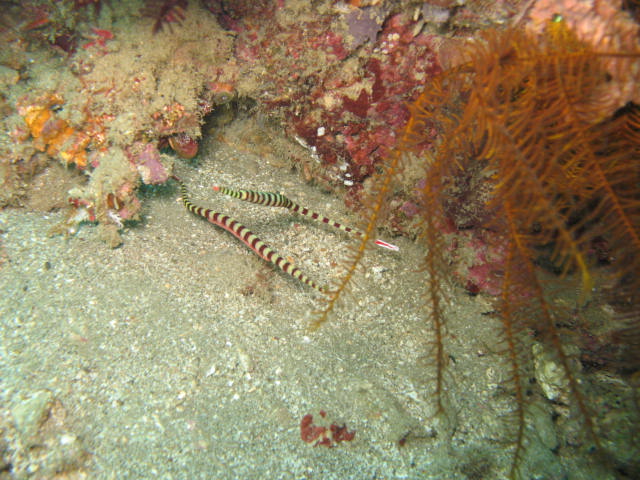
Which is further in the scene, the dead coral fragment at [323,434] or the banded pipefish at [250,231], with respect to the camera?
the banded pipefish at [250,231]

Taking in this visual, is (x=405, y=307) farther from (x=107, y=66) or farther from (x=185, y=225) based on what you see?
(x=107, y=66)

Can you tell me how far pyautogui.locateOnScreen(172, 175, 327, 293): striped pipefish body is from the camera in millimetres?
3643

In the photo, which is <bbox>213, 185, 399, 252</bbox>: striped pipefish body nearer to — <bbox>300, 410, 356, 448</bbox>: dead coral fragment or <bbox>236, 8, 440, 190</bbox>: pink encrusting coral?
<bbox>236, 8, 440, 190</bbox>: pink encrusting coral

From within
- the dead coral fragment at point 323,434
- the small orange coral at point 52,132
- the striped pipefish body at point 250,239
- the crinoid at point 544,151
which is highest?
the crinoid at point 544,151

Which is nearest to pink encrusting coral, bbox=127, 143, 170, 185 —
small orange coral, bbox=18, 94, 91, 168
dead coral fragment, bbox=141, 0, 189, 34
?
small orange coral, bbox=18, 94, 91, 168

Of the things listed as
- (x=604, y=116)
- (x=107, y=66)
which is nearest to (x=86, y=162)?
(x=107, y=66)

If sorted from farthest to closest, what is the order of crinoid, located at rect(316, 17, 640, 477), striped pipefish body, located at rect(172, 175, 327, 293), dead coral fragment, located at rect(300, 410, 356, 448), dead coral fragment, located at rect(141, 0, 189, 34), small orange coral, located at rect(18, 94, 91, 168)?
striped pipefish body, located at rect(172, 175, 327, 293) < small orange coral, located at rect(18, 94, 91, 168) < dead coral fragment, located at rect(141, 0, 189, 34) < dead coral fragment, located at rect(300, 410, 356, 448) < crinoid, located at rect(316, 17, 640, 477)

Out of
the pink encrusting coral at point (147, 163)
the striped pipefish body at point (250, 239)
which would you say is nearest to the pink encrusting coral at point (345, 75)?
the striped pipefish body at point (250, 239)

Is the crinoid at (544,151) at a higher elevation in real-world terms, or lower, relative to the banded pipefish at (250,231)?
higher

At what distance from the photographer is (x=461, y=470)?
8.63 ft

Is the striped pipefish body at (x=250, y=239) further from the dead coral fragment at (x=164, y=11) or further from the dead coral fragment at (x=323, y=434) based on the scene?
the dead coral fragment at (x=164, y=11)

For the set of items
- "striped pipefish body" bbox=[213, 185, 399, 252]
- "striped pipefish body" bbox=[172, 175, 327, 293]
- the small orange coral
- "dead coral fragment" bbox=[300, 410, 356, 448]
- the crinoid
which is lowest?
"dead coral fragment" bbox=[300, 410, 356, 448]

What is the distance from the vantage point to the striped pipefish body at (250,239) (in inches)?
143

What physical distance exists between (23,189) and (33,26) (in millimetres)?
1617
